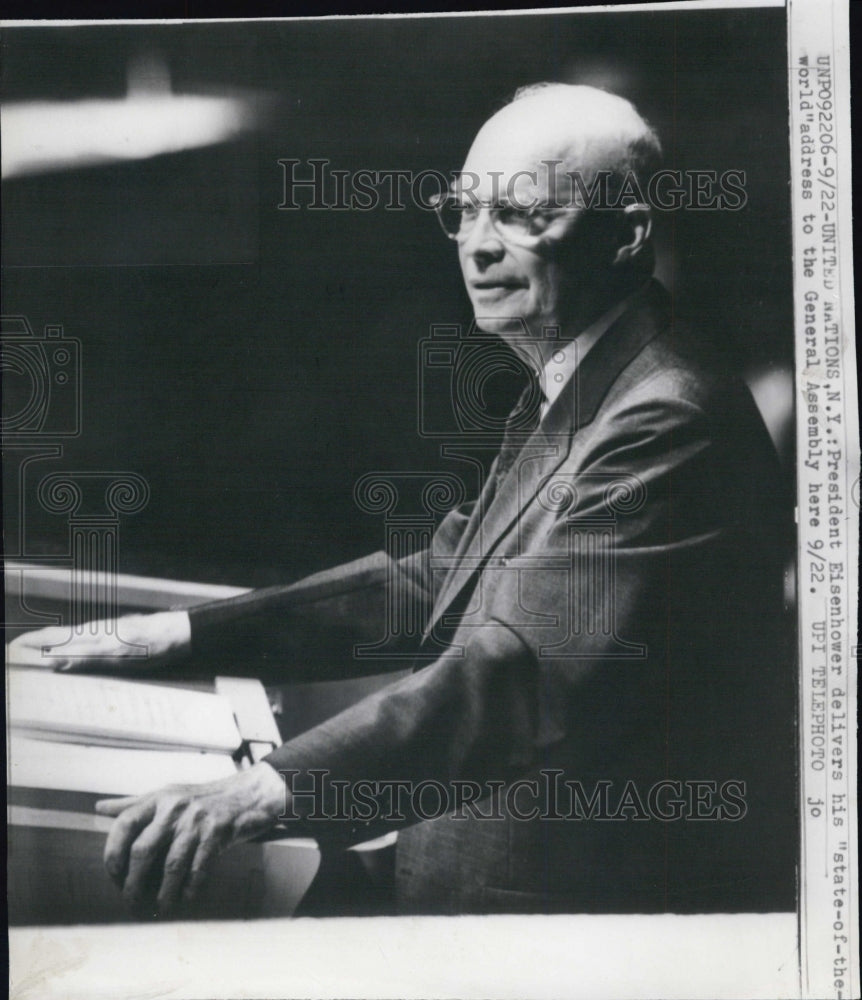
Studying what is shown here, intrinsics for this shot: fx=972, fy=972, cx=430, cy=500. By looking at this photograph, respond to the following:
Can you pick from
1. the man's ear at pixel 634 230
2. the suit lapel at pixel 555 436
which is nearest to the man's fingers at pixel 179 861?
the suit lapel at pixel 555 436

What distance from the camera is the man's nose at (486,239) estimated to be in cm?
205

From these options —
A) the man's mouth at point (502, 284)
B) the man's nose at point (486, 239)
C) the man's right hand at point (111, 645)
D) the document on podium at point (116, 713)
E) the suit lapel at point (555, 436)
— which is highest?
the man's nose at point (486, 239)

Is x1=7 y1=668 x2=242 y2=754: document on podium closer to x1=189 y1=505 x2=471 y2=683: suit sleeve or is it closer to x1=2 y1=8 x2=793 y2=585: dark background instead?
x1=189 y1=505 x2=471 y2=683: suit sleeve

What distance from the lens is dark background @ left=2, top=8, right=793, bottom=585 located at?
6.78ft

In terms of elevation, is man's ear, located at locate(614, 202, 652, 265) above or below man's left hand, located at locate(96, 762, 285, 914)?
above

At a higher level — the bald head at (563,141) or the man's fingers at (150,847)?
the bald head at (563,141)

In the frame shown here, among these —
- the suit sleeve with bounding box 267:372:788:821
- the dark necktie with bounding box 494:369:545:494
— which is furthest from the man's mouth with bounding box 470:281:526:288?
the suit sleeve with bounding box 267:372:788:821

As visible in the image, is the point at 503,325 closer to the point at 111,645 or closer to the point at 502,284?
the point at 502,284

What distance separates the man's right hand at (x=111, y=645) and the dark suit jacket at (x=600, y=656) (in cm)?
7

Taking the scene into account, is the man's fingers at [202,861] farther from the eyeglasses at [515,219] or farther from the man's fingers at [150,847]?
the eyeglasses at [515,219]

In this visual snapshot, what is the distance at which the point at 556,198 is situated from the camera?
204cm

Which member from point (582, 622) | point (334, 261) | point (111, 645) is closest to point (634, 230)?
point (334, 261)

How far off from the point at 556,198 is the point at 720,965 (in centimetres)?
167

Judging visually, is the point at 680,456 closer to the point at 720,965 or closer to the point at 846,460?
the point at 846,460
